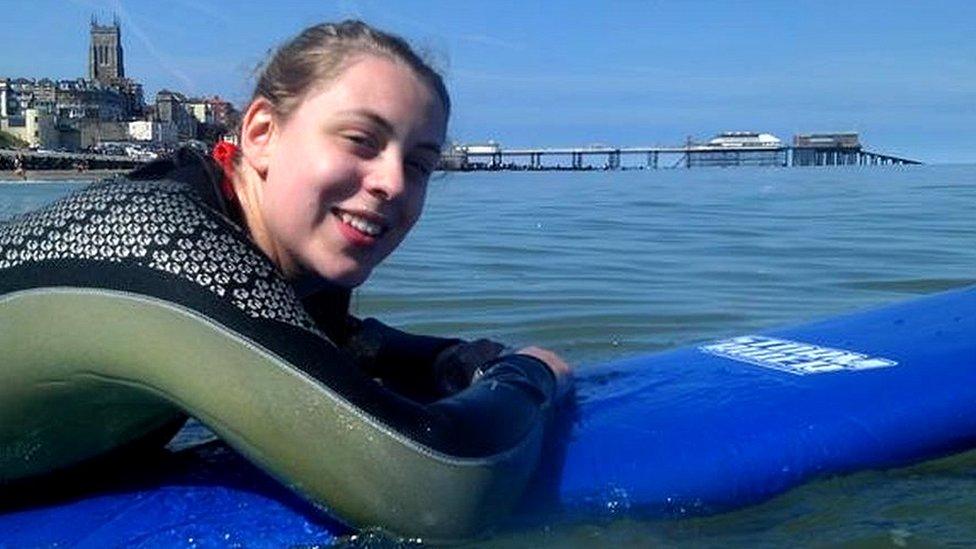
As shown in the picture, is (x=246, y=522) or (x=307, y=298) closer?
(x=246, y=522)

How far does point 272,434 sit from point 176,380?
0.55ft

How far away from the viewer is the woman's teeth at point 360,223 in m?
2.11

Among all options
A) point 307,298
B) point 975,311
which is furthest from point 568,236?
point 307,298

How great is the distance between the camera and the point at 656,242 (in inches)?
367

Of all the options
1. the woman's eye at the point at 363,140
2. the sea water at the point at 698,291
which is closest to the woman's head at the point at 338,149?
the woman's eye at the point at 363,140

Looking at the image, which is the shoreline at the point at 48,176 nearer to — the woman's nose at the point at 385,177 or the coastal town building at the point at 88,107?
the coastal town building at the point at 88,107

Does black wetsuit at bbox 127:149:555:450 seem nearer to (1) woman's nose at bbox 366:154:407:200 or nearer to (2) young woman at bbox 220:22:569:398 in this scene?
(2) young woman at bbox 220:22:569:398

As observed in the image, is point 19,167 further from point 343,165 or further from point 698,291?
point 343,165

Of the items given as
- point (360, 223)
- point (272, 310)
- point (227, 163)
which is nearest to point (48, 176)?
point (227, 163)

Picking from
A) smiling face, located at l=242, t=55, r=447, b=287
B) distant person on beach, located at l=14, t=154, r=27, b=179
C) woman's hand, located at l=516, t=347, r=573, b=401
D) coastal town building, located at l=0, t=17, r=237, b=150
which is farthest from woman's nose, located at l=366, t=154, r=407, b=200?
coastal town building, located at l=0, t=17, r=237, b=150

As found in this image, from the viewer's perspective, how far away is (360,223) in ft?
6.96

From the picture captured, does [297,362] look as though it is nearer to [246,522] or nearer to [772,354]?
[246,522]

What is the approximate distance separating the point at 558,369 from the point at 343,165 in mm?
935

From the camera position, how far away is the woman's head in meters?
2.06
